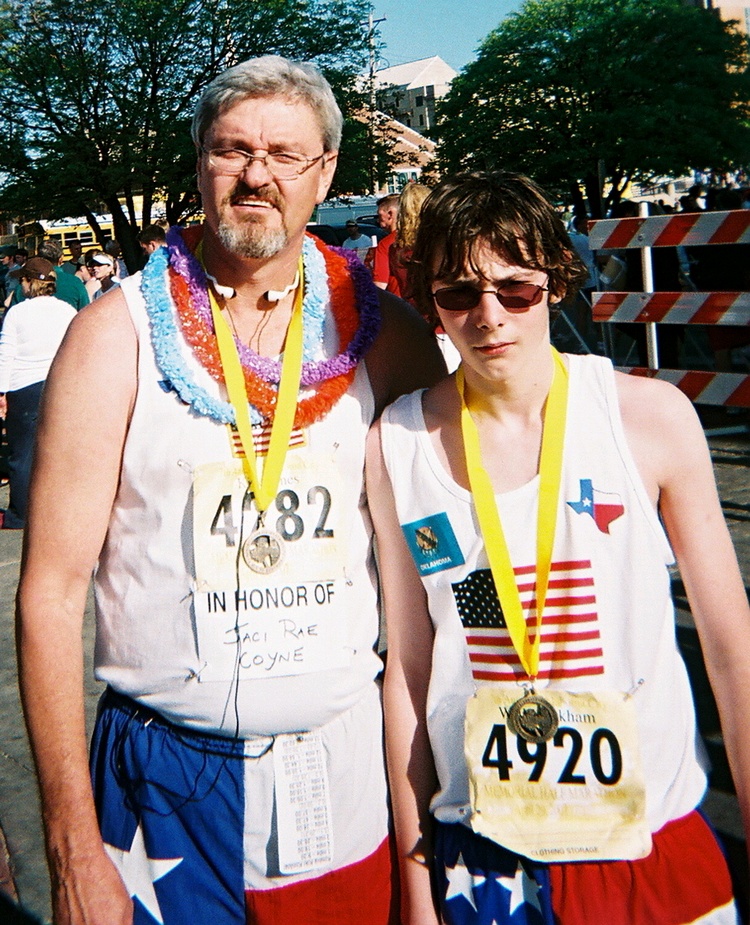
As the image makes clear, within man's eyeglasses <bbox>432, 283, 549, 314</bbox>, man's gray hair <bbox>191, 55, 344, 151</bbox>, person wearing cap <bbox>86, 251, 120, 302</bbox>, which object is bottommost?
man's eyeglasses <bbox>432, 283, 549, 314</bbox>

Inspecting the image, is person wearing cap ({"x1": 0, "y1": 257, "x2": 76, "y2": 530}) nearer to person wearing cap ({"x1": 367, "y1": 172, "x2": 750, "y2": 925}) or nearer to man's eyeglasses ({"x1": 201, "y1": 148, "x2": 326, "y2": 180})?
man's eyeglasses ({"x1": 201, "y1": 148, "x2": 326, "y2": 180})

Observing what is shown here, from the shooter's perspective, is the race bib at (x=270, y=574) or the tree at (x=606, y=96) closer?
the race bib at (x=270, y=574)

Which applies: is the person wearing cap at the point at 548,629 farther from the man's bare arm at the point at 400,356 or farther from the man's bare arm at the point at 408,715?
the man's bare arm at the point at 400,356

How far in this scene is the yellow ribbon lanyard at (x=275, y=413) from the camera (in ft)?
6.66

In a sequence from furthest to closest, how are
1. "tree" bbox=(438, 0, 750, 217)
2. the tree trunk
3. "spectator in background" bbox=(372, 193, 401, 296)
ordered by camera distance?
"tree" bbox=(438, 0, 750, 217) → the tree trunk → "spectator in background" bbox=(372, 193, 401, 296)

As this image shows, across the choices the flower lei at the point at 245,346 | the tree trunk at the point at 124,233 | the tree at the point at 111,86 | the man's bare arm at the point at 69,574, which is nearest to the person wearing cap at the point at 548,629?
the flower lei at the point at 245,346

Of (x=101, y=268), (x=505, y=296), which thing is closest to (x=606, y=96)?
(x=101, y=268)

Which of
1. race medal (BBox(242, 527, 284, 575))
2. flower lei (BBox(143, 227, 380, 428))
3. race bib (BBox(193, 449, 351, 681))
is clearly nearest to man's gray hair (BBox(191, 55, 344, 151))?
flower lei (BBox(143, 227, 380, 428))

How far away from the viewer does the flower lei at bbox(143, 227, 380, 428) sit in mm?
2057

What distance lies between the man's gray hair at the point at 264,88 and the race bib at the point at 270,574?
2.26 ft

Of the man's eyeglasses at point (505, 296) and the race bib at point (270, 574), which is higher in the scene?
the man's eyeglasses at point (505, 296)

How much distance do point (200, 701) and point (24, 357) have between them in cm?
711

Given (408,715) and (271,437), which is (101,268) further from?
(408,715)

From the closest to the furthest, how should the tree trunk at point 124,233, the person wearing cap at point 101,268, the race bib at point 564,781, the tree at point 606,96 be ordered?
the race bib at point 564,781, the person wearing cap at point 101,268, the tree trunk at point 124,233, the tree at point 606,96
